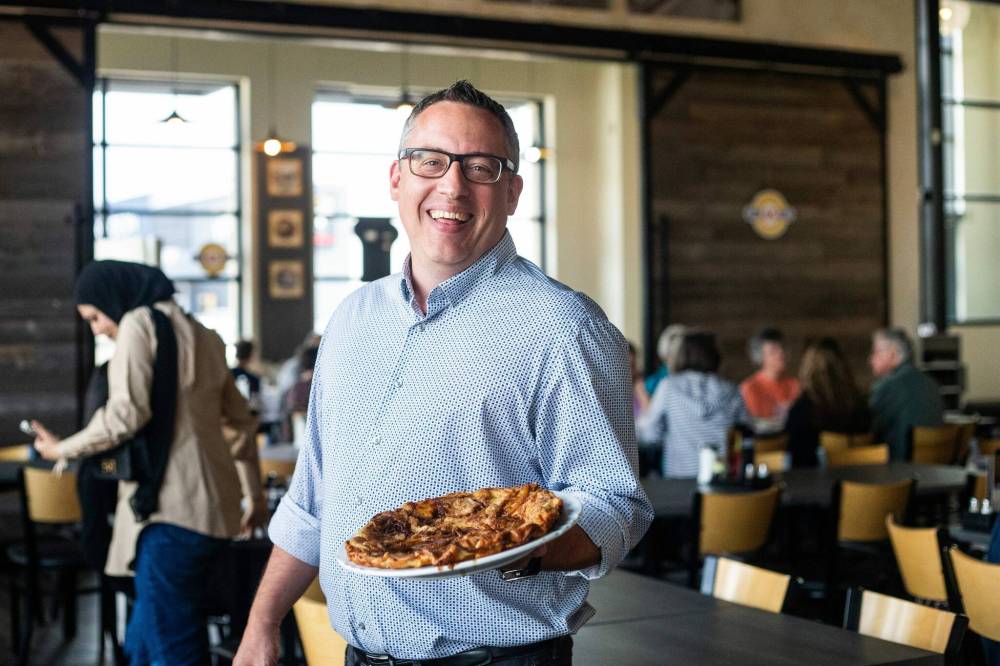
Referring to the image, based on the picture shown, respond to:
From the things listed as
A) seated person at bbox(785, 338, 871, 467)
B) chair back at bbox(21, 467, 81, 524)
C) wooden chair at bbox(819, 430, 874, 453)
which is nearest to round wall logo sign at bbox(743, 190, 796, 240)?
seated person at bbox(785, 338, 871, 467)

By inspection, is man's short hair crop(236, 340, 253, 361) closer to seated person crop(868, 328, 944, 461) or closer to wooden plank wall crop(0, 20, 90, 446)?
wooden plank wall crop(0, 20, 90, 446)

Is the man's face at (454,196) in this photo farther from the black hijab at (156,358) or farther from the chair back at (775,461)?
the chair back at (775,461)

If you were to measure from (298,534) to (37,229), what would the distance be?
755 cm

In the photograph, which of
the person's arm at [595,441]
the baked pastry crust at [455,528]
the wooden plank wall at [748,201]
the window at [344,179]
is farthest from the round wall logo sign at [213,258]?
the baked pastry crust at [455,528]

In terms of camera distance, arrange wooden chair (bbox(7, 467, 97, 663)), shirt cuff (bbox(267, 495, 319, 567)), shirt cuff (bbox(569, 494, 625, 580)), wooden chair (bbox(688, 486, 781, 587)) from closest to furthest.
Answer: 1. shirt cuff (bbox(569, 494, 625, 580))
2. shirt cuff (bbox(267, 495, 319, 567))
3. wooden chair (bbox(688, 486, 781, 587))
4. wooden chair (bbox(7, 467, 97, 663))

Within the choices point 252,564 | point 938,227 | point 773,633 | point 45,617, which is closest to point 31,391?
point 45,617

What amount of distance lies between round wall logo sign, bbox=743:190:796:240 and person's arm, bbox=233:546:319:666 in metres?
10.3

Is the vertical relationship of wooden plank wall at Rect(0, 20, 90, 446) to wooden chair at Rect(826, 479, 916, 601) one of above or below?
above

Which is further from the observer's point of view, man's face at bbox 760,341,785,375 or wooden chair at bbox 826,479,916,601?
man's face at bbox 760,341,785,375

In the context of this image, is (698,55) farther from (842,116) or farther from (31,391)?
(31,391)

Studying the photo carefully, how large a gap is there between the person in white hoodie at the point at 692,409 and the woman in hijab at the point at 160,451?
291cm

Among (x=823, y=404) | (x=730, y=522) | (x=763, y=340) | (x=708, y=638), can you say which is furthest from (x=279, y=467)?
(x=763, y=340)

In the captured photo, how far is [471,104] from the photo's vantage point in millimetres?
1927

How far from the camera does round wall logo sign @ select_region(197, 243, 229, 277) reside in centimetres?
1291
